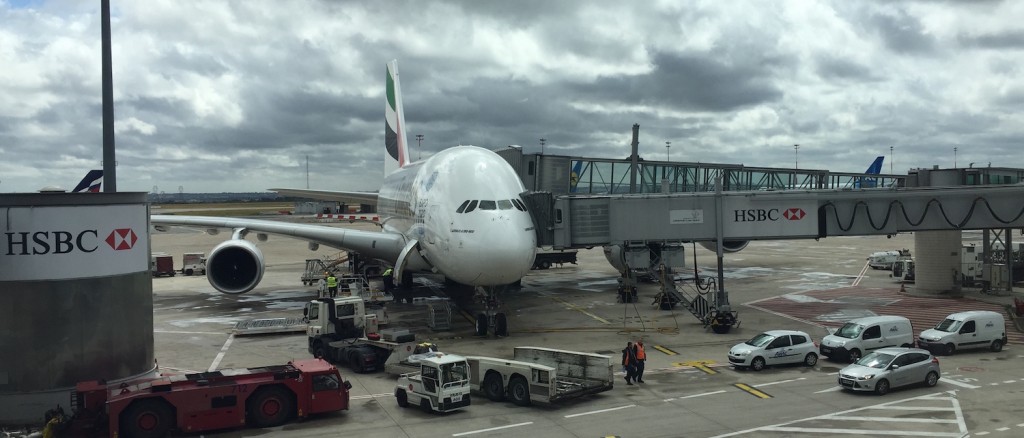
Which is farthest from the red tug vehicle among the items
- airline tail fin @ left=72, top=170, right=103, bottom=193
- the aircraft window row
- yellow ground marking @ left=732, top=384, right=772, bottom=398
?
airline tail fin @ left=72, top=170, right=103, bottom=193

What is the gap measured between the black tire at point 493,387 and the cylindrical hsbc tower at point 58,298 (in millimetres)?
8957

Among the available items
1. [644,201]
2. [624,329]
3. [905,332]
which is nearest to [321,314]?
[624,329]

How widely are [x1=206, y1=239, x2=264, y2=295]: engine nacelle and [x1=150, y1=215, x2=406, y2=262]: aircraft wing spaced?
10.00ft

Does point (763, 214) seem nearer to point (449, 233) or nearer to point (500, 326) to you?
point (500, 326)

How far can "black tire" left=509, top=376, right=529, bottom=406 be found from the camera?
1877 cm

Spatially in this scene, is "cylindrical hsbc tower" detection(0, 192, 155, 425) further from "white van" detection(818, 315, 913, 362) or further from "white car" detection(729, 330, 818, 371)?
"white van" detection(818, 315, 913, 362)

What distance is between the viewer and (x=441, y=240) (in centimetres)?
2662

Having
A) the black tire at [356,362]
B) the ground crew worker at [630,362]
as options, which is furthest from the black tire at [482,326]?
the ground crew worker at [630,362]

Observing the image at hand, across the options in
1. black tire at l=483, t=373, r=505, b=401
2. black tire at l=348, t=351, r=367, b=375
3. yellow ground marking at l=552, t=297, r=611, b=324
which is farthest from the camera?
yellow ground marking at l=552, t=297, r=611, b=324

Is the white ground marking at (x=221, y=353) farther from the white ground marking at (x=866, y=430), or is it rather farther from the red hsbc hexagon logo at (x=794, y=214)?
Answer: the red hsbc hexagon logo at (x=794, y=214)

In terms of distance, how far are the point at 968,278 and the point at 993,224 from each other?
9.96 m

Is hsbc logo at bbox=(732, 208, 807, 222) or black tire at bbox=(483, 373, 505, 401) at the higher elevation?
hsbc logo at bbox=(732, 208, 807, 222)

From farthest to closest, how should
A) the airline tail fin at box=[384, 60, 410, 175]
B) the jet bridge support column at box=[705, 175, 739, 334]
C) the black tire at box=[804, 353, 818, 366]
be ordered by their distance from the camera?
the airline tail fin at box=[384, 60, 410, 175], the jet bridge support column at box=[705, 175, 739, 334], the black tire at box=[804, 353, 818, 366]

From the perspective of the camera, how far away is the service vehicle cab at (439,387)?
17938 millimetres
